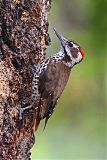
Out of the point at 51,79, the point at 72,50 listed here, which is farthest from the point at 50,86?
the point at 72,50

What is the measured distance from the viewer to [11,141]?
5727 millimetres

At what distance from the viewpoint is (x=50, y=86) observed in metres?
6.46

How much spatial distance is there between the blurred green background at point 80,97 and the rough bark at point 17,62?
2809 millimetres

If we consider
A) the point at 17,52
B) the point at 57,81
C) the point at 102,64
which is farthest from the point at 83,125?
the point at 17,52

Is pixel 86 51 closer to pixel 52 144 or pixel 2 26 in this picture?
pixel 52 144

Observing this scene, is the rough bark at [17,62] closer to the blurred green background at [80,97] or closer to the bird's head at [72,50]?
the bird's head at [72,50]

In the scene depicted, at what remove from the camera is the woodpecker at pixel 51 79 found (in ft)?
20.5

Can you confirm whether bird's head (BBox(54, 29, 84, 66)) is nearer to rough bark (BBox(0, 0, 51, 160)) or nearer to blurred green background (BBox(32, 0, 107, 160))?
rough bark (BBox(0, 0, 51, 160))

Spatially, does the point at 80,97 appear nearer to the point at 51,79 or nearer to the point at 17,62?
the point at 51,79

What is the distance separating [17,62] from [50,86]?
0.64 meters

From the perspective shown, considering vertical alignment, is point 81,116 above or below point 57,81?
below

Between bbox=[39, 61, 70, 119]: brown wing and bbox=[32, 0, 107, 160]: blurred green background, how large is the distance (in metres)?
2.37

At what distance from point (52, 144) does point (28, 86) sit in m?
4.34

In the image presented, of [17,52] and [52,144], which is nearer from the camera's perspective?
[17,52]
